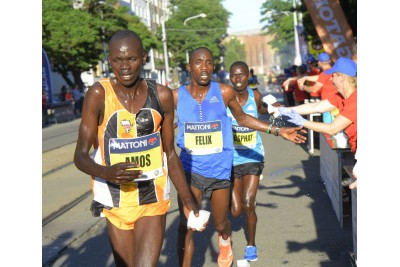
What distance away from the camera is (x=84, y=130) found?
13.3ft

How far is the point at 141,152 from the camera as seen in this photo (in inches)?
163

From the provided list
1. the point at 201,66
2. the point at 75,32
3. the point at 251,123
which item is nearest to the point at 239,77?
the point at 251,123

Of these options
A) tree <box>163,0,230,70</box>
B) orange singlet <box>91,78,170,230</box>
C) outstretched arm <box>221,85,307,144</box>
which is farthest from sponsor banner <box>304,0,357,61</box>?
tree <box>163,0,230,70</box>

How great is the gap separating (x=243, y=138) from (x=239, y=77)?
0.63m

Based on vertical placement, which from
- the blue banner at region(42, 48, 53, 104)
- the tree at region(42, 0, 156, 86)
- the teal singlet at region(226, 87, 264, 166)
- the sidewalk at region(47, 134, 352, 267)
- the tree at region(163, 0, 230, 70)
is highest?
the tree at region(163, 0, 230, 70)

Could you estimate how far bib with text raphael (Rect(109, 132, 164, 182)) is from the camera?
411cm

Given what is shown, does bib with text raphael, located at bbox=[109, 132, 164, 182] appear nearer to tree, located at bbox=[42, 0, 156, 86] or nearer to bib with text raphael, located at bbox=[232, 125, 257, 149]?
bib with text raphael, located at bbox=[232, 125, 257, 149]

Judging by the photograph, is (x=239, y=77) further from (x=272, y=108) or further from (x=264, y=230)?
(x=264, y=230)

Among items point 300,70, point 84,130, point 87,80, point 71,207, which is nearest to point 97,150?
point 84,130

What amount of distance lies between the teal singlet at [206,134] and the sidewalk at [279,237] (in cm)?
106

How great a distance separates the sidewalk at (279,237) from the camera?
638 centimetres

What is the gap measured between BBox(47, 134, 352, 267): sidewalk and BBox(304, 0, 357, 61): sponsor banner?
422 cm
